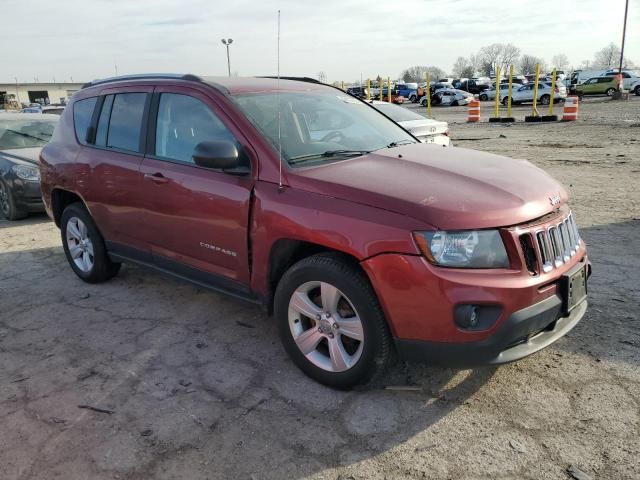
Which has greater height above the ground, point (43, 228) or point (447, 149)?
point (447, 149)

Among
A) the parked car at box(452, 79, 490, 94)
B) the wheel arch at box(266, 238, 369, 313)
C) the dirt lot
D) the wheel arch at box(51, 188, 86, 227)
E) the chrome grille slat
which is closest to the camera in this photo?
the dirt lot

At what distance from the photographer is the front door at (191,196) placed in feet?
11.3

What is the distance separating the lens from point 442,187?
2.95 meters

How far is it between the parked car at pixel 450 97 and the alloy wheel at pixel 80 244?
38455mm

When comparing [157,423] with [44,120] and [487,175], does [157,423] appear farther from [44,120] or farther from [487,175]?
[44,120]

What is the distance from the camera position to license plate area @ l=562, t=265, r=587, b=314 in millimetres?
2859

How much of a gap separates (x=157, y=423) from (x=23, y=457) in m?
0.65

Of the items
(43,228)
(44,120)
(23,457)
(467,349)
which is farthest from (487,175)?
(44,120)

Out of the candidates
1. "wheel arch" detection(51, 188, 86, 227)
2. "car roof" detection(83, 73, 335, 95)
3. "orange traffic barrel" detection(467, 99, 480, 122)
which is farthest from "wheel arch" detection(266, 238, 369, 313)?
"orange traffic barrel" detection(467, 99, 480, 122)

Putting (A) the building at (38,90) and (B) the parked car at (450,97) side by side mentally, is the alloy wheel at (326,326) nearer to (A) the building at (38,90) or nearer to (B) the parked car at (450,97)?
(B) the parked car at (450,97)

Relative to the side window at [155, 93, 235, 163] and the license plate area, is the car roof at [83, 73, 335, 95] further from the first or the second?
the license plate area

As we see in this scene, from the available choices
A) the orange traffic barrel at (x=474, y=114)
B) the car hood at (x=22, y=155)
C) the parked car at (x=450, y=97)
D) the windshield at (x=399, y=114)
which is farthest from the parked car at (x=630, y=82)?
the car hood at (x=22, y=155)

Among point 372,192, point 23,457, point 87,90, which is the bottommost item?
point 23,457

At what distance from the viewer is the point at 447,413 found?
2930 mm
